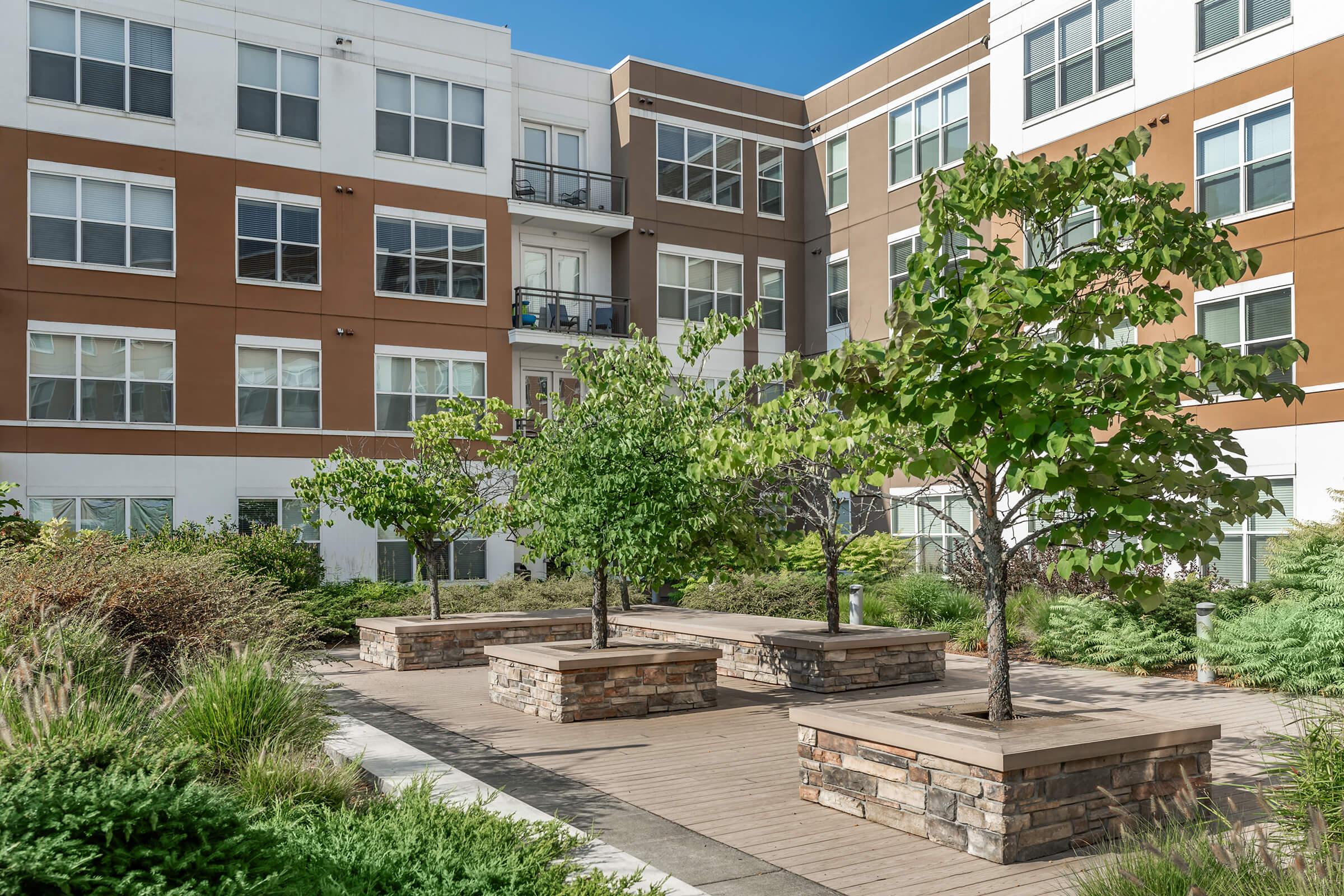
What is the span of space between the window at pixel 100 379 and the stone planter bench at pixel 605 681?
517 inches

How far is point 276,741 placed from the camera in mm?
6918

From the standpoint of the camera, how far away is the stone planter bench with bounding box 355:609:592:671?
49.3 feet

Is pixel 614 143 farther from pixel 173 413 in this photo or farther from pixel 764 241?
pixel 173 413

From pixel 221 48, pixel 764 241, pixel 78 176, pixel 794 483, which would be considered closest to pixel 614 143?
pixel 764 241

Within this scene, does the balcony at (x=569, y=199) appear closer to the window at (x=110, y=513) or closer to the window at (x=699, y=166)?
the window at (x=699, y=166)

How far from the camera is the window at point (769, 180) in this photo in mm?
29250

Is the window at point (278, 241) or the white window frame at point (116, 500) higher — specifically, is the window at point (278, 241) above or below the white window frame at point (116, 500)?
above

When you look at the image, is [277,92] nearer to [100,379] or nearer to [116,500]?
[100,379]

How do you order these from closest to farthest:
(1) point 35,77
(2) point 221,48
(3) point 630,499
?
1. (3) point 630,499
2. (1) point 35,77
3. (2) point 221,48

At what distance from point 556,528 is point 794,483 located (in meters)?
2.98

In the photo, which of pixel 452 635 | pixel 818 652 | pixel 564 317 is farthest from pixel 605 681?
pixel 564 317

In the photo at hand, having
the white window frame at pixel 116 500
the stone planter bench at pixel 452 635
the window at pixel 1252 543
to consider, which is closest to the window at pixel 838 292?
the window at pixel 1252 543

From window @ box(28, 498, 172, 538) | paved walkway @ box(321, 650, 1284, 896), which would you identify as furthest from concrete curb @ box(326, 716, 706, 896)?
window @ box(28, 498, 172, 538)

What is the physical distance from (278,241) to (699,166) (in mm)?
10971
